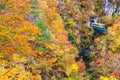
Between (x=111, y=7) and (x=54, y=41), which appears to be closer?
(x=54, y=41)

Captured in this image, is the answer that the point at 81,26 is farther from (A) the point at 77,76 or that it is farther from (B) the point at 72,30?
(A) the point at 77,76

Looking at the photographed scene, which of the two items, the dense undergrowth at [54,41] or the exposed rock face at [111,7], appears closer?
the dense undergrowth at [54,41]

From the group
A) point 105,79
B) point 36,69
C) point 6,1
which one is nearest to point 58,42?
point 36,69

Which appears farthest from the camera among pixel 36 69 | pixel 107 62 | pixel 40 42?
pixel 107 62

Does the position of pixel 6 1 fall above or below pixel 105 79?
above

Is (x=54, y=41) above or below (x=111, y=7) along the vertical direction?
above

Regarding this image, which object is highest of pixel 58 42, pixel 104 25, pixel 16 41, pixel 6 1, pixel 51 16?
pixel 6 1

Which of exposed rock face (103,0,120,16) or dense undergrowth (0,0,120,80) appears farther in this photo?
exposed rock face (103,0,120,16)

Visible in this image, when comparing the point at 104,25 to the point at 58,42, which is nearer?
the point at 58,42
